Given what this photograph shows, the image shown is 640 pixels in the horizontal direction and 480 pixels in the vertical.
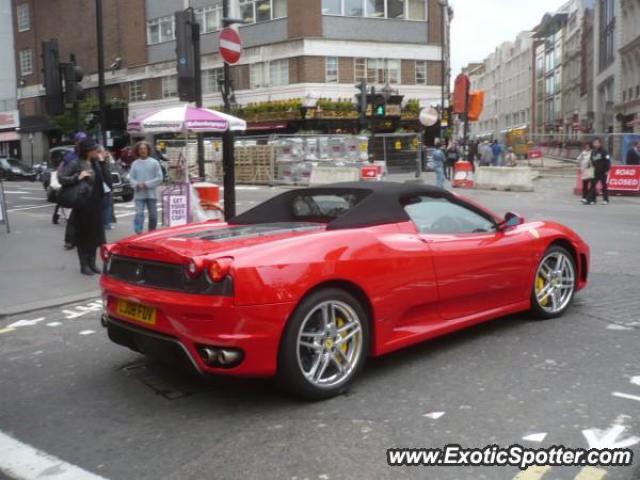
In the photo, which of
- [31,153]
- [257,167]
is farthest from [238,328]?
[31,153]

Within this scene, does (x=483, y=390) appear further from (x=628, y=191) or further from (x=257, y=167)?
(x=257, y=167)

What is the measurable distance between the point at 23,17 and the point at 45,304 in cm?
5230

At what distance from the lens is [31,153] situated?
50.8 metres

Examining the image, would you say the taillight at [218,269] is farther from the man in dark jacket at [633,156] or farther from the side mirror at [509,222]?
the man in dark jacket at [633,156]

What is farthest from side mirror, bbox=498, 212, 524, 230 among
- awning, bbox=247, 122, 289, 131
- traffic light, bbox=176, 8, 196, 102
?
awning, bbox=247, 122, 289, 131

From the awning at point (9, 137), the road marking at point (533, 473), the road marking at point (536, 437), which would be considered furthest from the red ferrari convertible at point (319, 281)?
the awning at point (9, 137)

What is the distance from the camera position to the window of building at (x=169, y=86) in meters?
41.6

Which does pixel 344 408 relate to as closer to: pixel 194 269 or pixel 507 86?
pixel 194 269

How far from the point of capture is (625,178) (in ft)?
65.4

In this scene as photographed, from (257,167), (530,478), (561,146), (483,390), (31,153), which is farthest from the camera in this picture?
(31,153)

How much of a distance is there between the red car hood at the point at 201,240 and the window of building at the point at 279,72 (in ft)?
109

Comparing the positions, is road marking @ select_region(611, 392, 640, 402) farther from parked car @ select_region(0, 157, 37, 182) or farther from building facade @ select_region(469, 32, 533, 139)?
building facade @ select_region(469, 32, 533, 139)

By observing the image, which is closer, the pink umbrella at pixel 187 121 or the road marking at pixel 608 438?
the road marking at pixel 608 438

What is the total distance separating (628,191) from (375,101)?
32.4 feet
